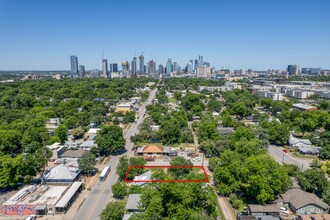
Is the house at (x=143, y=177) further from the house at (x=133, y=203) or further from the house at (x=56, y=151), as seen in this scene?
the house at (x=56, y=151)

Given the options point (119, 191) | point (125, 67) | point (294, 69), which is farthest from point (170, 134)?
point (294, 69)

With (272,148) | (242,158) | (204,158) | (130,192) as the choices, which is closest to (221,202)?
(242,158)

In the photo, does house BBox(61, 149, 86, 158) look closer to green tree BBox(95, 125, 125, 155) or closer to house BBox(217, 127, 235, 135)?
green tree BBox(95, 125, 125, 155)

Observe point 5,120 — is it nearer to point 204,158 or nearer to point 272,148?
point 204,158

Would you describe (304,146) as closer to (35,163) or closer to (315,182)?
(315,182)

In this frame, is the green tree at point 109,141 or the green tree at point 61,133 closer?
the green tree at point 109,141

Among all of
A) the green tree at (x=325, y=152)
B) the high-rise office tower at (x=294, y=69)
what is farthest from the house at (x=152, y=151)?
the high-rise office tower at (x=294, y=69)

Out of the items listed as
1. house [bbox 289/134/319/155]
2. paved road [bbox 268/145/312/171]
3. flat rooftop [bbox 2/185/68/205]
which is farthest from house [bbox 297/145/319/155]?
flat rooftop [bbox 2/185/68/205]
